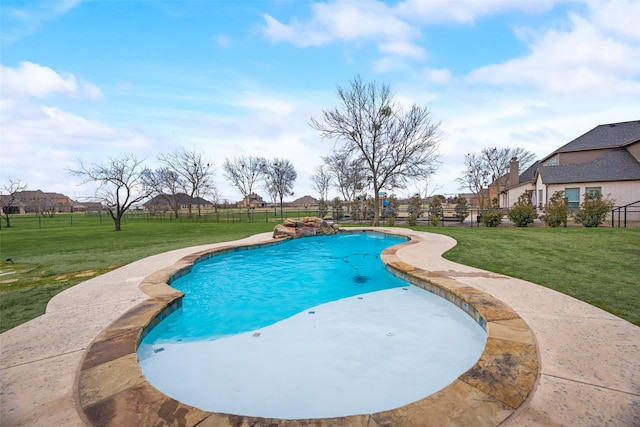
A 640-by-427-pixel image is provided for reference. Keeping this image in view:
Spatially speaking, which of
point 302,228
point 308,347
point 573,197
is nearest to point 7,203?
point 302,228

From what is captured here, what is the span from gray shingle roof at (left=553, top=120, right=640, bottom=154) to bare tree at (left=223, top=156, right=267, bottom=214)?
32580 mm

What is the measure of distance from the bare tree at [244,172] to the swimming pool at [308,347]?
34.1m

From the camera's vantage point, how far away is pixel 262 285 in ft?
20.5

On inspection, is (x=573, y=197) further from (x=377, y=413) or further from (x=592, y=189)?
(x=377, y=413)

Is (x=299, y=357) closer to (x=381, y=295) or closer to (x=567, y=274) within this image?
(x=381, y=295)

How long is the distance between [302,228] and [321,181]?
113 feet

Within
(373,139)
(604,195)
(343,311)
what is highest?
(373,139)

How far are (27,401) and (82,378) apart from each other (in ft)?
0.94

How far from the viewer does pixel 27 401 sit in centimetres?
184

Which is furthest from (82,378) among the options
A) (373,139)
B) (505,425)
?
(373,139)

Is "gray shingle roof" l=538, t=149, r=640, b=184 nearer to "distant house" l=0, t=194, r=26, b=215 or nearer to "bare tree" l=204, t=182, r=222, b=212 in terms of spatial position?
"bare tree" l=204, t=182, r=222, b=212

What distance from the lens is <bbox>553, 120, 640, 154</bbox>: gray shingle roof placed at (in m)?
17.9

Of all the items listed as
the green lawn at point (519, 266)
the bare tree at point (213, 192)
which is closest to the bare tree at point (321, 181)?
the bare tree at point (213, 192)

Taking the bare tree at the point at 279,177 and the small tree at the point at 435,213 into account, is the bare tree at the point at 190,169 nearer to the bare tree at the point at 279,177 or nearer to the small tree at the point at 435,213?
the bare tree at the point at 279,177
